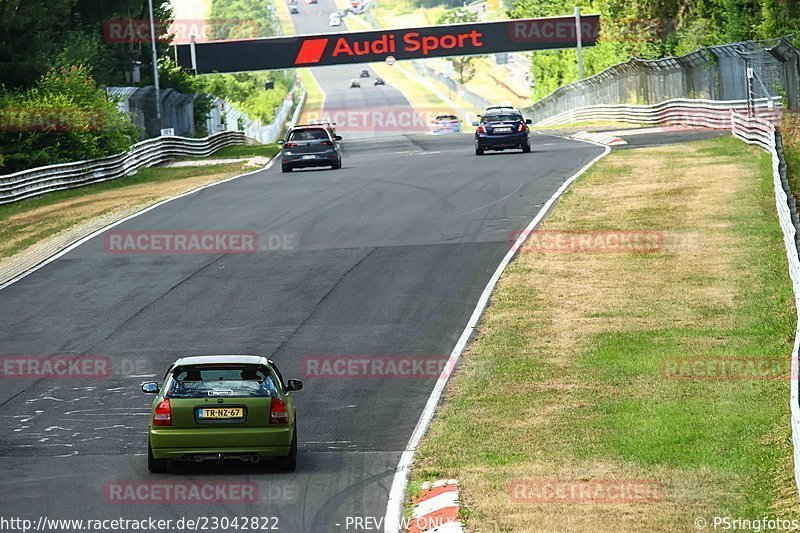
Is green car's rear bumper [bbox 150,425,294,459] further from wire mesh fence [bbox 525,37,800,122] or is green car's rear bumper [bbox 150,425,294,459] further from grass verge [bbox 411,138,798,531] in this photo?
wire mesh fence [bbox 525,37,800,122]

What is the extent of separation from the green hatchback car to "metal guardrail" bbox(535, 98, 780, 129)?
2854 centimetres

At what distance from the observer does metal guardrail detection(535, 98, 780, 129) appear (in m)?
40.6

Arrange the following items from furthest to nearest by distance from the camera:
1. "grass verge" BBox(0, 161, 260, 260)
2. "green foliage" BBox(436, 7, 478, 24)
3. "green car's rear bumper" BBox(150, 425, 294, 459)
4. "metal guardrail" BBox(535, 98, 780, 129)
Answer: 1. "green foliage" BBox(436, 7, 478, 24)
2. "metal guardrail" BBox(535, 98, 780, 129)
3. "grass verge" BBox(0, 161, 260, 260)
4. "green car's rear bumper" BBox(150, 425, 294, 459)

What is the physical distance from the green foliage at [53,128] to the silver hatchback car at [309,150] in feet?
23.5

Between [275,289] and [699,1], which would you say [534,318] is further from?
[699,1]

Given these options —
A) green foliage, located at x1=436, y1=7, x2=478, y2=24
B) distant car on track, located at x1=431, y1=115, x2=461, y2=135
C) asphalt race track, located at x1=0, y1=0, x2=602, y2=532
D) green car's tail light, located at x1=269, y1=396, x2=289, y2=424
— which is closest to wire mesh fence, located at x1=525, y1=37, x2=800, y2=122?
asphalt race track, located at x1=0, y1=0, x2=602, y2=532

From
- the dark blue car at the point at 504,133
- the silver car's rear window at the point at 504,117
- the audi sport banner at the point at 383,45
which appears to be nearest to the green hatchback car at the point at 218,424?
the dark blue car at the point at 504,133

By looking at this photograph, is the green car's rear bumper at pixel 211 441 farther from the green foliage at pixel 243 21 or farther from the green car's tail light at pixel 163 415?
the green foliage at pixel 243 21

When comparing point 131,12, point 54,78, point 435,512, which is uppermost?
point 131,12

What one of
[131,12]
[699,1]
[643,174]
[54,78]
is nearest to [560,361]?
[643,174]

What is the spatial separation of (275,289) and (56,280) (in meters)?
4.66

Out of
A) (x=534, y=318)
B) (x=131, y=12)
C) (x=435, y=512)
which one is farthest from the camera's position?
(x=131, y=12)

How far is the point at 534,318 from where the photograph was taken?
20281 millimetres

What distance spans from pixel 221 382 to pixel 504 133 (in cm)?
3371
